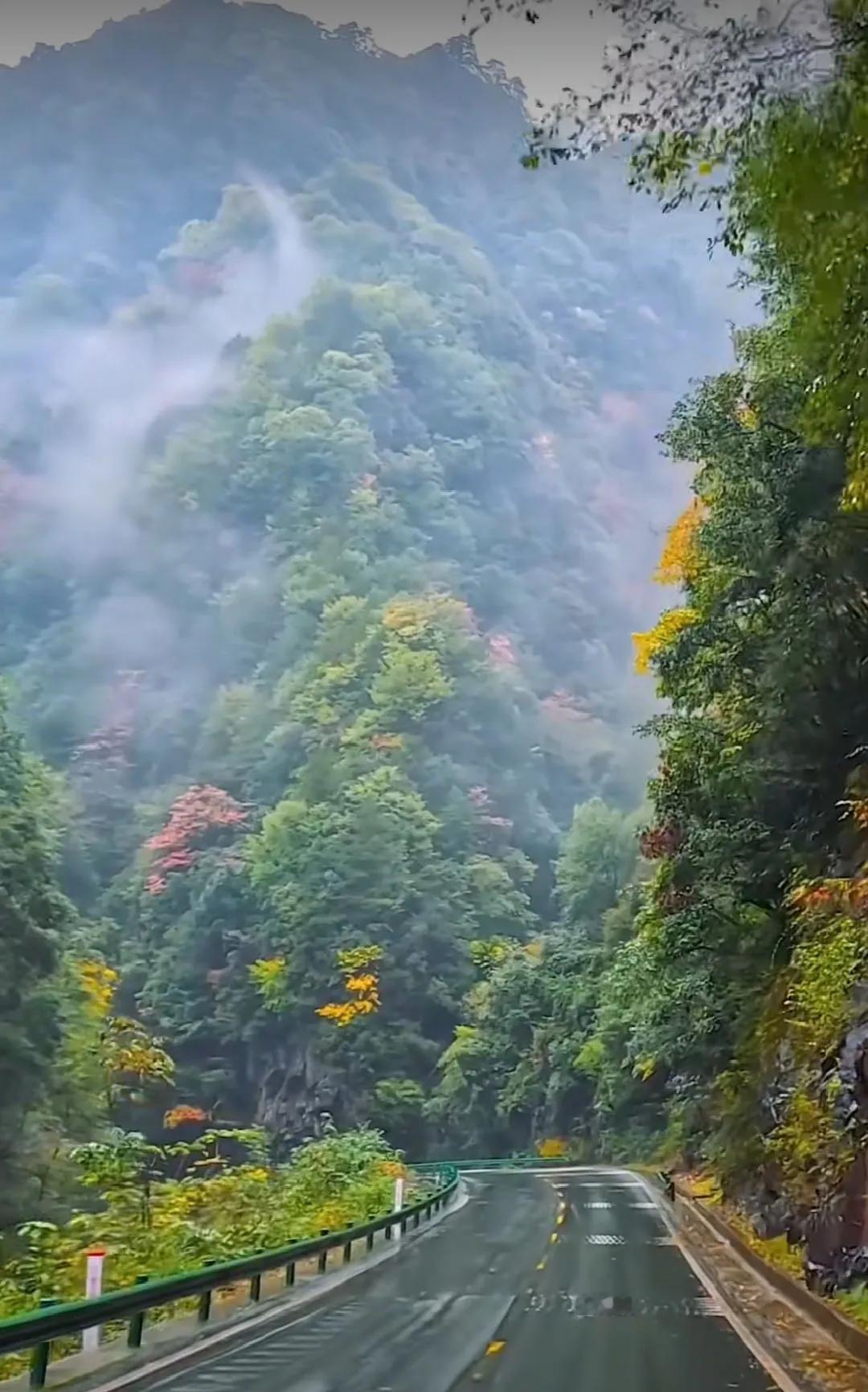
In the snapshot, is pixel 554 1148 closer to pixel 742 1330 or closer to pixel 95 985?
pixel 95 985

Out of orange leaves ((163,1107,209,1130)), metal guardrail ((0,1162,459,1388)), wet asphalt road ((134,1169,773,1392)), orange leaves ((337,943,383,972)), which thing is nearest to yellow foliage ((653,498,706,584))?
wet asphalt road ((134,1169,773,1392))

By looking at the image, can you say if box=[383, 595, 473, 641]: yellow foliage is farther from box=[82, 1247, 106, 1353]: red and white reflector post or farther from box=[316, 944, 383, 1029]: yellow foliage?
box=[82, 1247, 106, 1353]: red and white reflector post

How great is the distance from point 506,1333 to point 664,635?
18.0 m

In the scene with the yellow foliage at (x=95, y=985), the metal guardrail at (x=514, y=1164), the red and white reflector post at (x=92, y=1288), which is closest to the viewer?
the red and white reflector post at (x=92, y=1288)

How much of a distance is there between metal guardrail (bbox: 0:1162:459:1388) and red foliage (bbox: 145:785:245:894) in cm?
5753

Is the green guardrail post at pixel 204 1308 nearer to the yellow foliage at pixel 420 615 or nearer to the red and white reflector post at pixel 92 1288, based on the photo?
the red and white reflector post at pixel 92 1288

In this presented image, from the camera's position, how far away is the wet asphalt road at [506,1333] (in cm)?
1113

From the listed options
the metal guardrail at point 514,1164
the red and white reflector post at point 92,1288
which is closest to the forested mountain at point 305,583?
the metal guardrail at point 514,1164

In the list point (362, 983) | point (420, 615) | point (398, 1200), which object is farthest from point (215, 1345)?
point (420, 615)

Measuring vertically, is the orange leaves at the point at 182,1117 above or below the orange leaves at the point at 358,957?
below

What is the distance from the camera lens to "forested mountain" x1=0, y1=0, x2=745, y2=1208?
70.1m

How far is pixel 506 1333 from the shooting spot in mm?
13922

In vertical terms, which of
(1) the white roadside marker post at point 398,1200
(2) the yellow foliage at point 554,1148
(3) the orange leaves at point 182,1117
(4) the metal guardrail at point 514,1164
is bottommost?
(1) the white roadside marker post at point 398,1200

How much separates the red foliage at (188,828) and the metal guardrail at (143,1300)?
2265 inches
